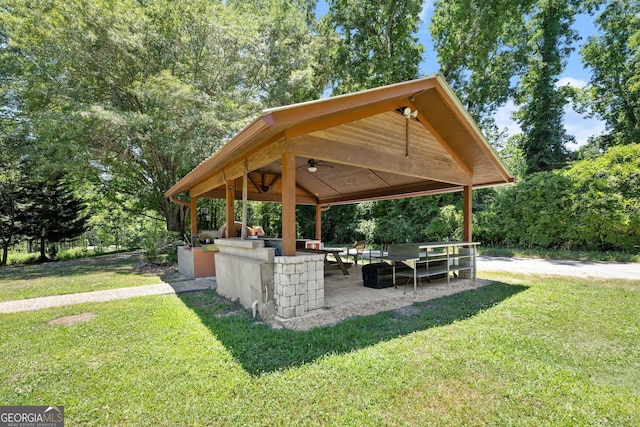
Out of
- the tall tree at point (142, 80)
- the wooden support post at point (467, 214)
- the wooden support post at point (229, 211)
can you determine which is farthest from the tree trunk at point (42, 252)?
the wooden support post at point (467, 214)

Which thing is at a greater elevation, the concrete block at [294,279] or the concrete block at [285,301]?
the concrete block at [294,279]

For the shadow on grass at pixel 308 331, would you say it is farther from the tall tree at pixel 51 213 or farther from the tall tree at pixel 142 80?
the tall tree at pixel 51 213

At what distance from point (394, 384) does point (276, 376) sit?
3.60 ft

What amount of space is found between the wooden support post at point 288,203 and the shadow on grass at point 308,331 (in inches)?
46.6

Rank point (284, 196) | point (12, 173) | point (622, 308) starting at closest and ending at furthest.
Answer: point (284, 196), point (622, 308), point (12, 173)

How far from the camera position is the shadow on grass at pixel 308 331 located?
320 cm

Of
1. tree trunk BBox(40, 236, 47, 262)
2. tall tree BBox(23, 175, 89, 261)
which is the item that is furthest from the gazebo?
tree trunk BBox(40, 236, 47, 262)

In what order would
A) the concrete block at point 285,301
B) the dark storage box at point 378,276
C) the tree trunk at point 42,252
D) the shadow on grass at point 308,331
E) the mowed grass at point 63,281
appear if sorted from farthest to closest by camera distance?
1. the tree trunk at point 42,252
2. the mowed grass at point 63,281
3. the dark storage box at point 378,276
4. the concrete block at point 285,301
5. the shadow on grass at point 308,331

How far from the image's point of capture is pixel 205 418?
2.21 m

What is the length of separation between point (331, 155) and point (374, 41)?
51.8ft

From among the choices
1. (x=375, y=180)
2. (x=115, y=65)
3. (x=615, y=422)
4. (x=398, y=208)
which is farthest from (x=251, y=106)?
(x=615, y=422)

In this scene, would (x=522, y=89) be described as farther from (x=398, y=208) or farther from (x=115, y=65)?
(x=115, y=65)

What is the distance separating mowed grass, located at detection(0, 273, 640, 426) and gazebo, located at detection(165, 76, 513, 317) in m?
0.76

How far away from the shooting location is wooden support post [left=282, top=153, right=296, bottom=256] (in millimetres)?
4426
